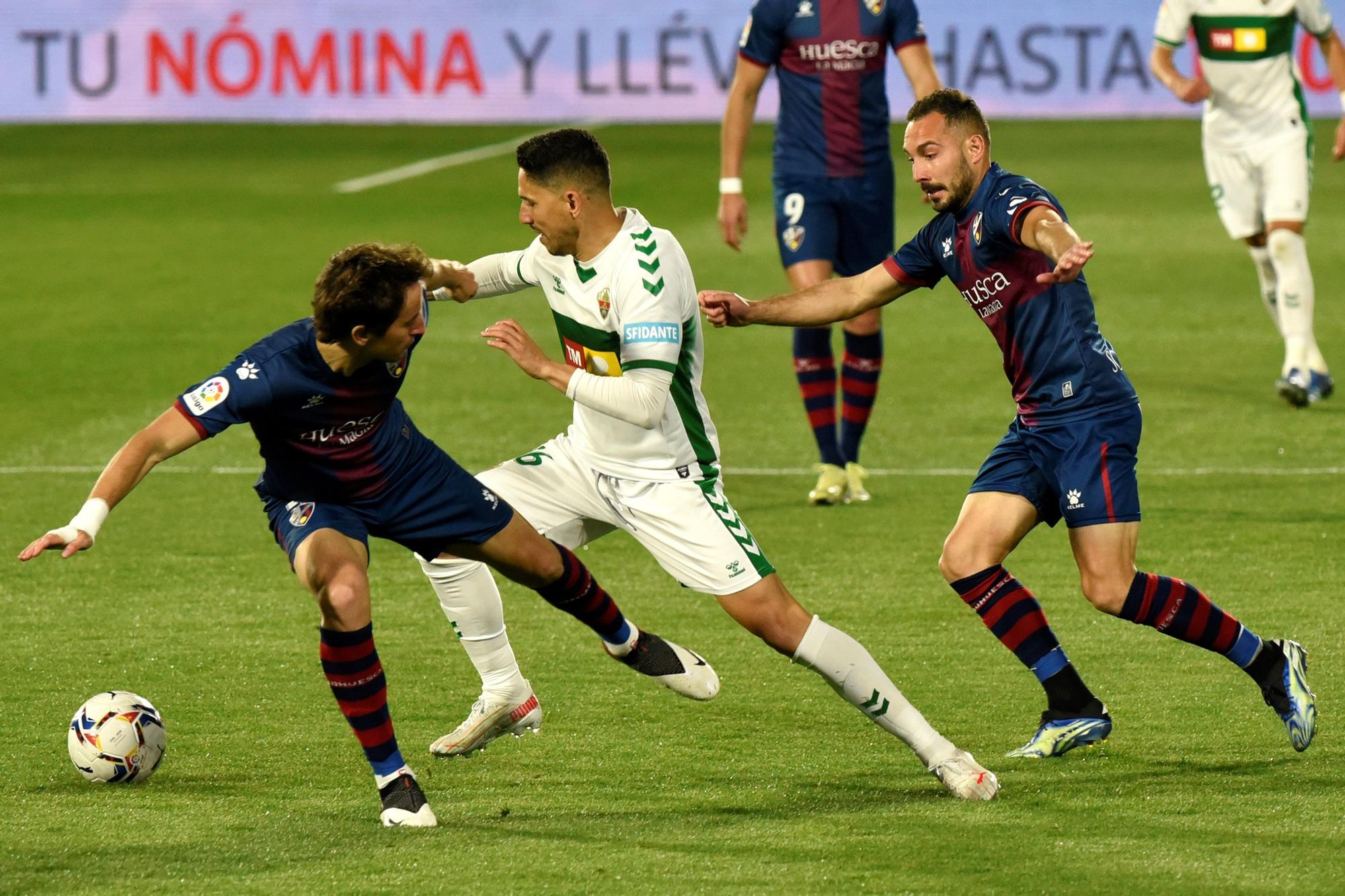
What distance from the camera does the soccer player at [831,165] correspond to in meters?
9.04

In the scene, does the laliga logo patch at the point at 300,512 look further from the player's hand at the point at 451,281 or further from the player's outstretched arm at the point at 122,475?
the player's hand at the point at 451,281

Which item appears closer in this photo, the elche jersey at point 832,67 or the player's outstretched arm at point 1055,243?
the player's outstretched arm at point 1055,243

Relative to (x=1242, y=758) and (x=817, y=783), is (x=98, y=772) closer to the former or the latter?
(x=817, y=783)

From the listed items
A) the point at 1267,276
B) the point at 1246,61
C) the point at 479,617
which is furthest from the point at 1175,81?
the point at 479,617

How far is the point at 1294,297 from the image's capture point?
1081 cm

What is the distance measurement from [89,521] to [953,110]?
249 cm

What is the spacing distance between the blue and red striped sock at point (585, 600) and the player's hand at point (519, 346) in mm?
655

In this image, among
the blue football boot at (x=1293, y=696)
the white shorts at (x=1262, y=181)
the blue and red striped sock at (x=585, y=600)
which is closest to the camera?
the blue football boot at (x=1293, y=696)

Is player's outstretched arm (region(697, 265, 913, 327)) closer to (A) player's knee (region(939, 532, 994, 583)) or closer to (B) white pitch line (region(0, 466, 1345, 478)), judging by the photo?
(A) player's knee (region(939, 532, 994, 583))

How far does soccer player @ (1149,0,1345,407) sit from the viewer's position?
1080 cm

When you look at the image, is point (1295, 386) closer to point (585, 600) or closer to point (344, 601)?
point (585, 600)

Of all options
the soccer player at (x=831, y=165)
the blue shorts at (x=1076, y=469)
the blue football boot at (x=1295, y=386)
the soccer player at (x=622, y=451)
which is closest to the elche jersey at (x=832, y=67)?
the soccer player at (x=831, y=165)

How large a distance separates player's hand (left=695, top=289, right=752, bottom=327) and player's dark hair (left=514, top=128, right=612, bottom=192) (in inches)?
15.8

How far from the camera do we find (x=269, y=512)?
5.27 m
